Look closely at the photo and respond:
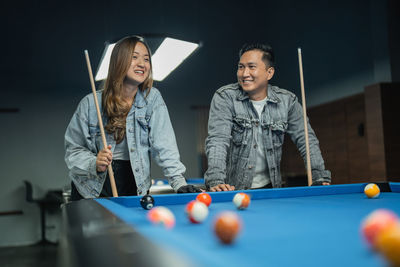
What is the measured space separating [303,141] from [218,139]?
60cm

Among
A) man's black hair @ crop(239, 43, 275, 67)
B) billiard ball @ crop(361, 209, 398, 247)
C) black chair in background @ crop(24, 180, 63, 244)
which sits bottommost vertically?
black chair in background @ crop(24, 180, 63, 244)

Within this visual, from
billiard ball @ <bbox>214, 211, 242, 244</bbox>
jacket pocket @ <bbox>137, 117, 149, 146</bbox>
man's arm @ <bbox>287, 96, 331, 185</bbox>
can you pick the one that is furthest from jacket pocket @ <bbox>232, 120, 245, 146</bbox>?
billiard ball @ <bbox>214, 211, 242, 244</bbox>

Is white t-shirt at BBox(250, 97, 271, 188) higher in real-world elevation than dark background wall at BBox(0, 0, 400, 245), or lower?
lower

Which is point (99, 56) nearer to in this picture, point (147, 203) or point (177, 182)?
point (177, 182)

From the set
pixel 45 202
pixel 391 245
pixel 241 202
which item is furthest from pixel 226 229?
pixel 45 202

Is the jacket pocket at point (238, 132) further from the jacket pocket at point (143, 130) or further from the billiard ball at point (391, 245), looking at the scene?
the billiard ball at point (391, 245)

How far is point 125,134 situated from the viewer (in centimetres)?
220

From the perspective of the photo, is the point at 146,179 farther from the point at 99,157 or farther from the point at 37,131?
the point at 37,131

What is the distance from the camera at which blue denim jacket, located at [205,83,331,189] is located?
2.45m

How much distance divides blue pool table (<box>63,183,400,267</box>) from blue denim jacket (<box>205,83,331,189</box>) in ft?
3.46

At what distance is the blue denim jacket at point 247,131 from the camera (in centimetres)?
245

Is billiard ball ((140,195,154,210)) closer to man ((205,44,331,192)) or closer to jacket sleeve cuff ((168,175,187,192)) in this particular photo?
jacket sleeve cuff ((168,175,187,192))

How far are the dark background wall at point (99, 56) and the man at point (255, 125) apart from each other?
3850 mm

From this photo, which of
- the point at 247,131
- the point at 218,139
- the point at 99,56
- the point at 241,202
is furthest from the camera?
the point at 99,56
